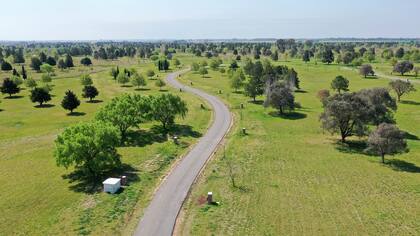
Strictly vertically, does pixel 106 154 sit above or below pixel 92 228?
above

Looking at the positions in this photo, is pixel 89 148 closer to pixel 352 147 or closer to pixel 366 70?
pixel 352 147

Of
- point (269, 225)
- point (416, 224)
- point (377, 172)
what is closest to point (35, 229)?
point (269, 225)

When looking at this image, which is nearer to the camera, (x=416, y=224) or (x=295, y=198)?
(x=416, y=224)

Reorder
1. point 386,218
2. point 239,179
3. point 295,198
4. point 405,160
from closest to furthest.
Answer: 1. point 386,218
2. point 295,198
3. point 239,179
4. point 405,160

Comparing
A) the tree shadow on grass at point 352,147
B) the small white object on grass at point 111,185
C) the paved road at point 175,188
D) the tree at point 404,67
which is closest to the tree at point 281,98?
the paved road at point 175,188

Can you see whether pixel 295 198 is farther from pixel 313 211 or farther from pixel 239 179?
pixel 239 179

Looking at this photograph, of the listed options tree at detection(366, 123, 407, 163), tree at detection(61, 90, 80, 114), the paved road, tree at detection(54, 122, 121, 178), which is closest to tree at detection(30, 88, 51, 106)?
tree at detection(61, 90, 80, 114)

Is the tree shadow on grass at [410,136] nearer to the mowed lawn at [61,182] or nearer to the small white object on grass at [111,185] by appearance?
the mowed lawn at [61,182]
